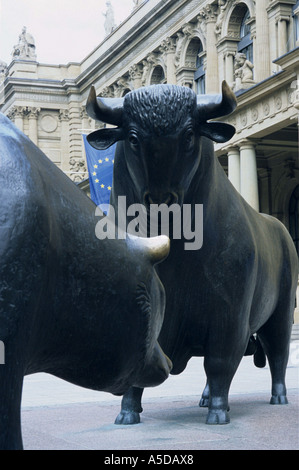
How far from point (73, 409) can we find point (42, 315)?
4701 millimetres

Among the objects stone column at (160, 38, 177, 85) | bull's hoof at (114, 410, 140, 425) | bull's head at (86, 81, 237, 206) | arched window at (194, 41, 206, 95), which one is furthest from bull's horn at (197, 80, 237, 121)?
stone column at (160, 38, 177, 85)

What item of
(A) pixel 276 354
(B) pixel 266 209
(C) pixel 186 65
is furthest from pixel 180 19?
(A) pixel 276 354

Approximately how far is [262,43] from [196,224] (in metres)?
26.3

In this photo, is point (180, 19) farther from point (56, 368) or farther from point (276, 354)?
point (56, 368)

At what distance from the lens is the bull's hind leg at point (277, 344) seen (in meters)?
6.03

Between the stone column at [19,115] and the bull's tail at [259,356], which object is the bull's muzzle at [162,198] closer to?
the bull's tail at [259,356]

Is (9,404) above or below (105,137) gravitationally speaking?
below

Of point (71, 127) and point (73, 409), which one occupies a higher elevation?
point (71, 127)

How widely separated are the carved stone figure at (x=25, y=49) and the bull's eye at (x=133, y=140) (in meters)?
55.5

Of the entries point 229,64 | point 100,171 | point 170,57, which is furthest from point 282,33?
point 170,57

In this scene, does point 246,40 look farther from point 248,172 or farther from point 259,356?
point 259,356

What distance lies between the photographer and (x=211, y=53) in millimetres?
34625

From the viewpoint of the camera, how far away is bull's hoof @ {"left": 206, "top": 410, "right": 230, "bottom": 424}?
485 centimetres

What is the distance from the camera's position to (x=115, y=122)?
443cm
